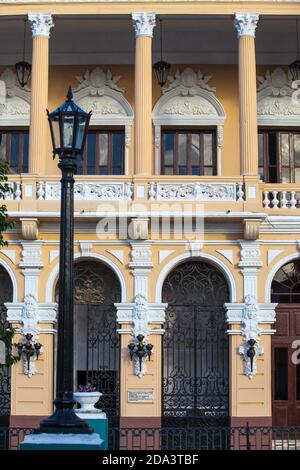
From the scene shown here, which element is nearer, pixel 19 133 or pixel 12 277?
pixel 12 277

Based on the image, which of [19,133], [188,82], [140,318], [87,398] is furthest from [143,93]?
[87,398]

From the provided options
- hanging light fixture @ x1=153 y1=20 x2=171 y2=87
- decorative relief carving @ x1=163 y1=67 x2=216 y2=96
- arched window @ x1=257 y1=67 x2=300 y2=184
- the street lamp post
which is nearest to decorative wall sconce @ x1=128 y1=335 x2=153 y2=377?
arched window @ x1=257 y1=67 x2=300 y2=184

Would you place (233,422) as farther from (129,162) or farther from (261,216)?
(129,162)

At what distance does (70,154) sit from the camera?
12.5 meters

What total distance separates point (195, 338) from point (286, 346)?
2421mm

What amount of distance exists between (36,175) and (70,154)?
34.0 ft

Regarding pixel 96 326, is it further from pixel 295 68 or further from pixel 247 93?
pixel 295 68

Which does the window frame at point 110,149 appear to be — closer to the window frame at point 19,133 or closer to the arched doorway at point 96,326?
the window frame at point 19,133

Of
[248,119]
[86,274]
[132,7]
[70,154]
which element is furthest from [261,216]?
[70,154]

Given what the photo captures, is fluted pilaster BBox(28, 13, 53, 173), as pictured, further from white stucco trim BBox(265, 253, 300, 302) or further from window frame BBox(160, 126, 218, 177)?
white stucco trim BBox(265, 253, 300, 302)

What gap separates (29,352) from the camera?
22312 mm

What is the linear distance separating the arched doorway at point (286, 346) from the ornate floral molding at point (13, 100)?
Answer: 345 inches

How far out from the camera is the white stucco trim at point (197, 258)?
22.8m

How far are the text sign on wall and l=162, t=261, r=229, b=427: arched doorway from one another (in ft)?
3.13
